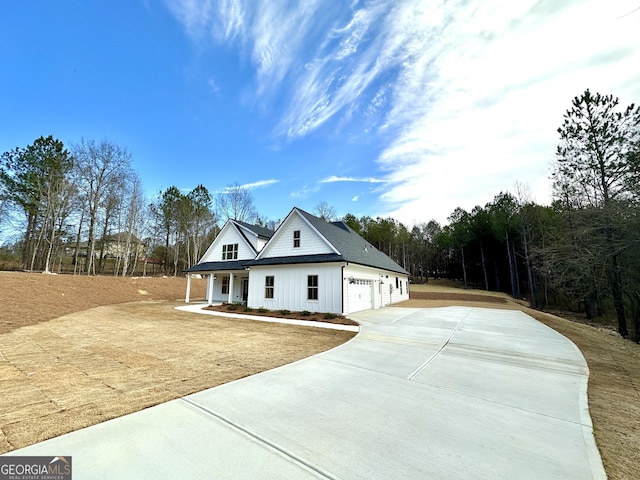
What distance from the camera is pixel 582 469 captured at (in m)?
2.58

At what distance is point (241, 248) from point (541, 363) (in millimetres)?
17284

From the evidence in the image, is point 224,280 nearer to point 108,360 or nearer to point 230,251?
point 230,251

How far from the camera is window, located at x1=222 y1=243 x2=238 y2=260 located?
19781 mm

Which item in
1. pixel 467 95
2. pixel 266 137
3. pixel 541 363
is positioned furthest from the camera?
pixel 266 137

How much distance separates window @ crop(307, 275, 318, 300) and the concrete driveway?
874 centimetres

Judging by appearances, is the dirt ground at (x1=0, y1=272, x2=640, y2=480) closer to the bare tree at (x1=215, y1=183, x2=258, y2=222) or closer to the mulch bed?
the mulch bed

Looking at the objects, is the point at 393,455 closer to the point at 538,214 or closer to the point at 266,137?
the point at 266,137

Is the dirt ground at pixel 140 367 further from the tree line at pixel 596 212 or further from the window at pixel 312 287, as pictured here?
the tree line at pixel 596 212

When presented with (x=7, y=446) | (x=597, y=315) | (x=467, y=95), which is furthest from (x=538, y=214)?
(x=7, y=446)

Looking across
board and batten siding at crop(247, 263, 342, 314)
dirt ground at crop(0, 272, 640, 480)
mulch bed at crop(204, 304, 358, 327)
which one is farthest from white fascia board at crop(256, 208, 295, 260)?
dirt ground at crop(0, 272, 640, 480)

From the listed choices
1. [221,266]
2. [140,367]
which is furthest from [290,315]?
[140,367]

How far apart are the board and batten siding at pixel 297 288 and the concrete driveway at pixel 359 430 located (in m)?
8.17

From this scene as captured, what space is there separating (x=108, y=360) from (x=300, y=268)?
1004cm

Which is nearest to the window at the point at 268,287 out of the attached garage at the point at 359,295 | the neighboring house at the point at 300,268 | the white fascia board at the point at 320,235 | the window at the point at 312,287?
the neighboring house at the point at 300,268
